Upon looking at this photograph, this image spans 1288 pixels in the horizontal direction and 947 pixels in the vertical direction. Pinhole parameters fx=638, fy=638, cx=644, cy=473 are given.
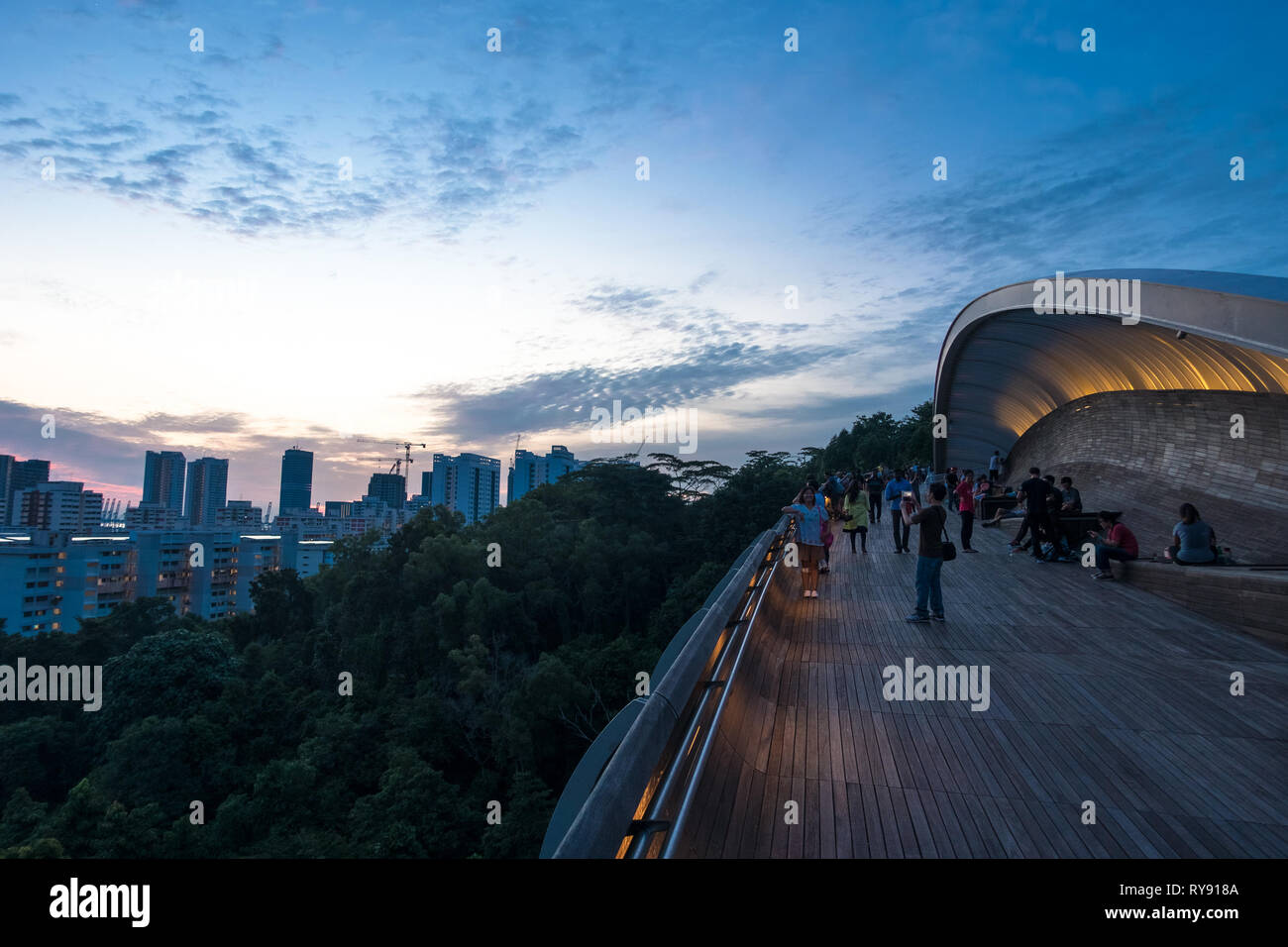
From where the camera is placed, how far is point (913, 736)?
444 centimetres

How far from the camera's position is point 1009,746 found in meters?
4.25

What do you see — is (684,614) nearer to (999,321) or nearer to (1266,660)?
(999,321)

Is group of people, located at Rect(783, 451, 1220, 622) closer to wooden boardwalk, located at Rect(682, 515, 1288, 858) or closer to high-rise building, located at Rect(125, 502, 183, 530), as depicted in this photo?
wooden boardwalk, located at Rect(682, 515, 1288, 858)

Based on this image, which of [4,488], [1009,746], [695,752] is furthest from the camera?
[4,488]

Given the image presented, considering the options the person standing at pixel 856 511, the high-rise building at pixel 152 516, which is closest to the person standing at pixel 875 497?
the person standing at pixel 856 511

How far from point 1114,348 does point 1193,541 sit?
1287 cm

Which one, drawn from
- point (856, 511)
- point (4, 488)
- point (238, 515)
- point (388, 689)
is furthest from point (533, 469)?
point (856, 511)

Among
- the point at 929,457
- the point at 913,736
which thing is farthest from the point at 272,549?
the point at 913,736

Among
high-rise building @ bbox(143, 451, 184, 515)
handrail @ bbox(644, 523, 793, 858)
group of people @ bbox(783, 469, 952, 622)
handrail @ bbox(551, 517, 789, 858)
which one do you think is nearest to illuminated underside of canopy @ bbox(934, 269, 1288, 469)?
group of people @ bbox(783, 469, 952, 622)

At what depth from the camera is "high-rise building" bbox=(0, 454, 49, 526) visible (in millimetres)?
136250

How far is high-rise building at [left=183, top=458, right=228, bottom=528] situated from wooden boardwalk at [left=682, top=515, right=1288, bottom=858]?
640ft

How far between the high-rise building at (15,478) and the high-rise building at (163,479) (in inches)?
786

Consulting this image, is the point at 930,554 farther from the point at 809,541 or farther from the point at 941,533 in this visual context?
the point at 809,541
